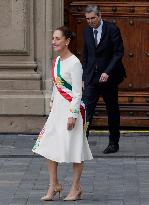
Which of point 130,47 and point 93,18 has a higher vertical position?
point 93,18

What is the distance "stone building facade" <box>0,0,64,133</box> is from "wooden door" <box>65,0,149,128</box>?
44 cm

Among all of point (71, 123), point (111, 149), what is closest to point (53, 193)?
point (71, 123)

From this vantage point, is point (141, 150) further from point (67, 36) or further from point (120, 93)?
point (67, 36)

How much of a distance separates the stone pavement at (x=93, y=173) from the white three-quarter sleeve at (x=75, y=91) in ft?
2.98

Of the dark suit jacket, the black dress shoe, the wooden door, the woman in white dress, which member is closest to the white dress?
the woman in white dress

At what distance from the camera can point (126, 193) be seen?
9914mm

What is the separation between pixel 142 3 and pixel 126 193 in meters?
5.00

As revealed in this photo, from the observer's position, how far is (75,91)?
928 centimetres

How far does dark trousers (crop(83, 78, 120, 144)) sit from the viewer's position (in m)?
12.3

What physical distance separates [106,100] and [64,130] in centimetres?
320

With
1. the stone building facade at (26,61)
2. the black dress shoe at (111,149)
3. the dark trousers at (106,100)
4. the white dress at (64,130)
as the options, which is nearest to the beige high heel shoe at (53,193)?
the white dress at (64,130)

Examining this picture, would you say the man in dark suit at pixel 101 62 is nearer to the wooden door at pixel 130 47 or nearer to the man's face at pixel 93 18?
the man's face at pixel 93 18

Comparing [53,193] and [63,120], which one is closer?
[63,120]

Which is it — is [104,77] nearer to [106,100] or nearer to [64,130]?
[106,100]
